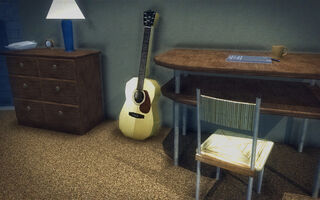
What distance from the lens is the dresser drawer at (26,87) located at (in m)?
2.55

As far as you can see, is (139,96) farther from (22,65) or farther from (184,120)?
(22,65)

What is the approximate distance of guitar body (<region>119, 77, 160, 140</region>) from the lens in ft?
7.52

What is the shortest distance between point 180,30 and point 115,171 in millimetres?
1448

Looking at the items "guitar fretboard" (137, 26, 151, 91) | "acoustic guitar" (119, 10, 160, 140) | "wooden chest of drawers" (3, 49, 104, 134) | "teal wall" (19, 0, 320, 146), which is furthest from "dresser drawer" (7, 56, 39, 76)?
"guitar fretboard" (137, 26, 151, 91)

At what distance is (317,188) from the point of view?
5.40 ft

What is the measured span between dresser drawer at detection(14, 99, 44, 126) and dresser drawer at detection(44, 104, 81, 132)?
91mm

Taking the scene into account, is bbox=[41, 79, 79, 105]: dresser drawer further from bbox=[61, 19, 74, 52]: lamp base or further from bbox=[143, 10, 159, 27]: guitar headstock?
bbox=[143, 10, 159, 27]: guitar headstock

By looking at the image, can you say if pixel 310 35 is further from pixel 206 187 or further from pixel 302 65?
pixel 206 187

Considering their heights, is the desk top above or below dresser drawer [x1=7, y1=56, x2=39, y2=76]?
above

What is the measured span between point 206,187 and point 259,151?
1.78 ft

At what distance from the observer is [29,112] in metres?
2.67

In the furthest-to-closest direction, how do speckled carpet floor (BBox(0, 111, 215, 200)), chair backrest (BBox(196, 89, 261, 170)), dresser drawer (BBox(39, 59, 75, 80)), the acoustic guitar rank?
dresser drawer (BBox(39, 59, 75, 80)) < the acoustic guitar < speckled carpet floor (BBox(0, 111, 215, 200)) < chair backrest (BBox(196, 89, 261, 170))

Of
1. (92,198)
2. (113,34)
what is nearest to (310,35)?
(113,34)

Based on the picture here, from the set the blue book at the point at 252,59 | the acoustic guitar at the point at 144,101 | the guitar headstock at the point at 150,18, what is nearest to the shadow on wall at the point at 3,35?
the acoustic guitar at the point at 144,101
